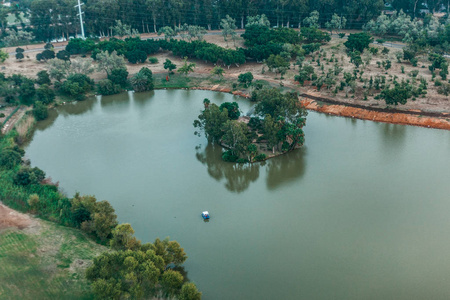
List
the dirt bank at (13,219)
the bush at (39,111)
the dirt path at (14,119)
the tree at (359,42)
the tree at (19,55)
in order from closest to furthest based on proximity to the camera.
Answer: the dirt bank at (13,219) < the dirt path at (14,119) < the bush at (39,111) < the tree at (359,42) < the tree at (19,55)

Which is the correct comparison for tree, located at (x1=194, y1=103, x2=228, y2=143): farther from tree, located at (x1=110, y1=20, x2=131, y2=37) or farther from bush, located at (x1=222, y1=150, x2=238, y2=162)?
tree, located at (x1=110, y1=20, x2=131, y2=37)

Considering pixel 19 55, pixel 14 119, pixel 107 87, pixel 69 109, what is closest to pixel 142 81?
pixel 107 87

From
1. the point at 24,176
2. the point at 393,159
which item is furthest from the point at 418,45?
the point at 24,176

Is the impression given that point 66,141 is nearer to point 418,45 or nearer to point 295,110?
point 295,110

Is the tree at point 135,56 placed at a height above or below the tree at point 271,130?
above

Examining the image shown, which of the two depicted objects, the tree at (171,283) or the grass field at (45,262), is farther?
the grass field at (45,262)

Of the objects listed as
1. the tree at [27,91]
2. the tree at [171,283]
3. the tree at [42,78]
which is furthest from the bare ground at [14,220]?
the tree at [42,78]

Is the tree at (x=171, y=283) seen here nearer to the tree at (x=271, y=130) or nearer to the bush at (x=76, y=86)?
the tree at (x=271, y=130)
